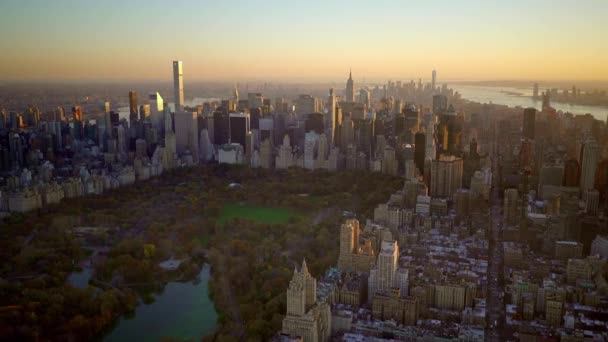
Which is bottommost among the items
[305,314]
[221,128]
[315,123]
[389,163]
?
[305,314]

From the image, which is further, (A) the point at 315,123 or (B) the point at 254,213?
(A) the point at 315,123

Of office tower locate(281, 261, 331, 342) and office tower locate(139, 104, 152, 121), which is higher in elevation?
office tower locate(139, 104, 152, 121)

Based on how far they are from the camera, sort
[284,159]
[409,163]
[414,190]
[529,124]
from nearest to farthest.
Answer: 1. [414,190]
2. [529,124]
3. [409,163]
4. [284,159]

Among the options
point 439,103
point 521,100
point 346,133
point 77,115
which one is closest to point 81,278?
point 77,115

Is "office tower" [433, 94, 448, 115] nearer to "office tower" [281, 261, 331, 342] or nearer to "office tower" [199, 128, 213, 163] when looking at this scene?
"office tower" [199, 128, 213, 163]

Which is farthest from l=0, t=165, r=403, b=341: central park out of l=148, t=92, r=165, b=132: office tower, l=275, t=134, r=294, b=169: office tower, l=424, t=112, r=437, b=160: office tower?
l=148, t=92, r=165, b=132: office tower

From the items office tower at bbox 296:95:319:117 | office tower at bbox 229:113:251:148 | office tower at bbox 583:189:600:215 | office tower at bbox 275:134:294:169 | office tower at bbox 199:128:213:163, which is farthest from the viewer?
office tower at bbox 296:95:319:117

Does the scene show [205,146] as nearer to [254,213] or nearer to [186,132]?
[186,132]
